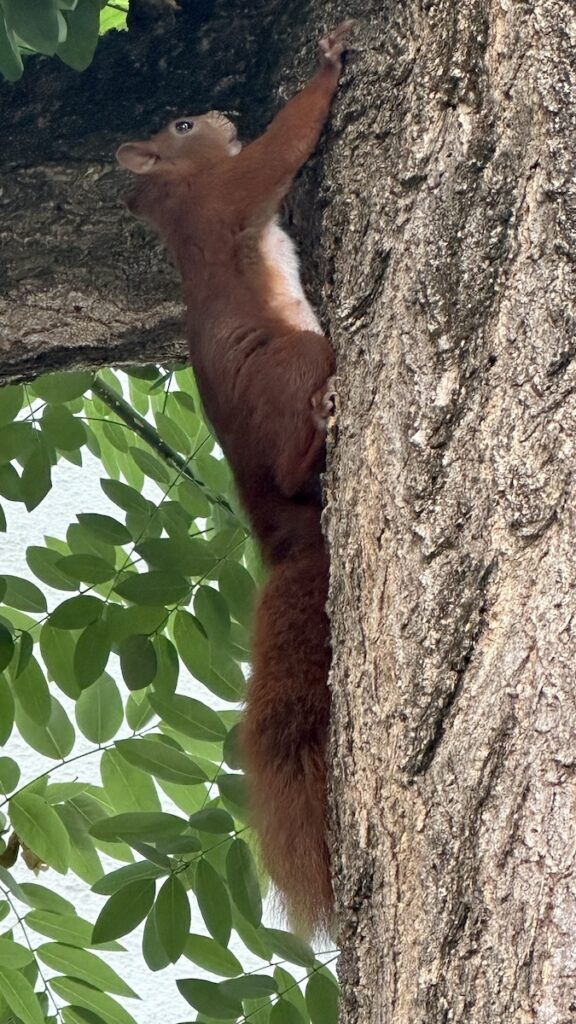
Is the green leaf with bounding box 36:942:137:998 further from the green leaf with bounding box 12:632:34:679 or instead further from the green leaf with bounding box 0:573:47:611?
the green leaf with bounding box 0:573:47:611

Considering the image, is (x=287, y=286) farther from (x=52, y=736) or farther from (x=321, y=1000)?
(x=321, y=1000)

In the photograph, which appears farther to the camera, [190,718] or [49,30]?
[190,718]

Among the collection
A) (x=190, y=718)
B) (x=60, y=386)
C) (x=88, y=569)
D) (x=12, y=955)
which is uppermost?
(x=60, y=386)

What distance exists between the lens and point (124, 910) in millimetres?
2281

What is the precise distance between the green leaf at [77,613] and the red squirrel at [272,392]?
1.35ft

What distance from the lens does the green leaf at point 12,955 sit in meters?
2.25

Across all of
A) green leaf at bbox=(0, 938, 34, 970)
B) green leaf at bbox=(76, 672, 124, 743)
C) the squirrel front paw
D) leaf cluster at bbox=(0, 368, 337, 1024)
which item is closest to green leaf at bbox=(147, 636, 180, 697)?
leaf cluster at bbox=(0, 368, 337, 1024)

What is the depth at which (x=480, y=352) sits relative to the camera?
4.65 feet

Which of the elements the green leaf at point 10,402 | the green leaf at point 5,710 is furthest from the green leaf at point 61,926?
the green leaf at point 10,402

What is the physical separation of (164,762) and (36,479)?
2.61ft

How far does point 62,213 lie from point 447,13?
3.37 ft

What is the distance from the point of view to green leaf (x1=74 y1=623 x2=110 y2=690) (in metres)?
2.42

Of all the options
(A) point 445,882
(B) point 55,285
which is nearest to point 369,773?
(A) point 445,882

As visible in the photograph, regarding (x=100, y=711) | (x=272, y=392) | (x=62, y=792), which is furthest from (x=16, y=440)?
(x=272, y=392)
